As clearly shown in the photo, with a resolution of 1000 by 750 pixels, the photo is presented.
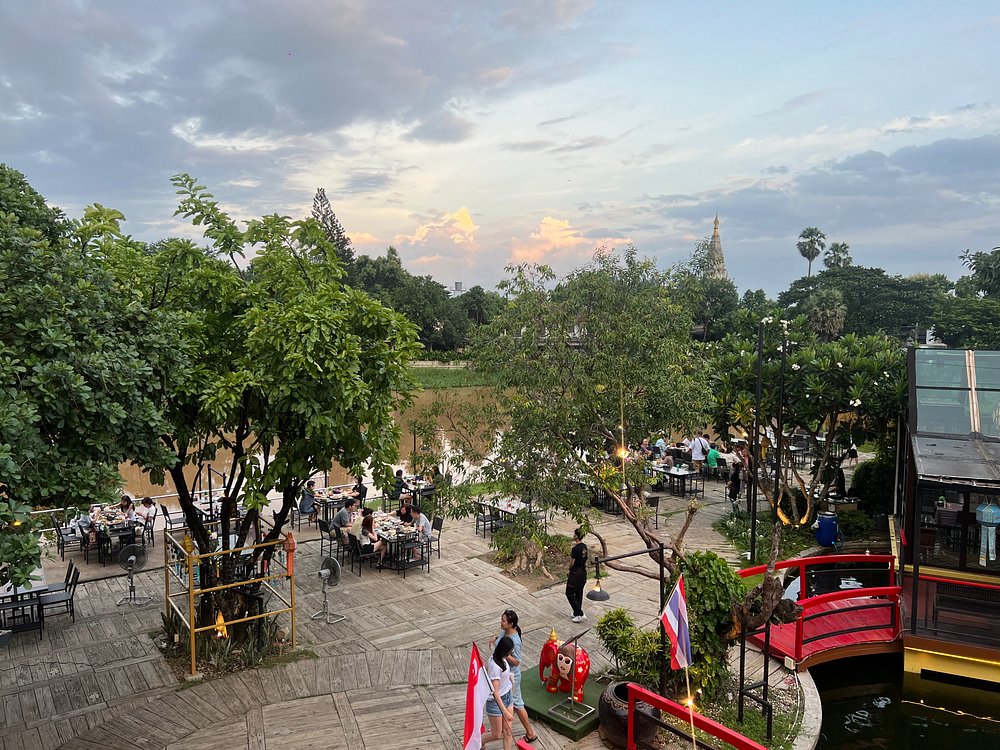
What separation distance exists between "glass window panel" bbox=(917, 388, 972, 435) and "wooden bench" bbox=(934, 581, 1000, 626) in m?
2.67

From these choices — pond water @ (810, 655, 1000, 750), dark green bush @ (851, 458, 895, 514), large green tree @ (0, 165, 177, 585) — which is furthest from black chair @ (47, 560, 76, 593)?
dark green bush @ (851, 458, 895, 514)

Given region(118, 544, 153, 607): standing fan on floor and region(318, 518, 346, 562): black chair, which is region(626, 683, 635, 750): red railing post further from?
region(118, 544, 153, 607): standing fan on floor

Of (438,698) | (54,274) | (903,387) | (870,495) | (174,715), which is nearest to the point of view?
(54,274)

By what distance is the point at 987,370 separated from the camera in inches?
484

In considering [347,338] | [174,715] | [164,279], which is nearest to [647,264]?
[347,338]

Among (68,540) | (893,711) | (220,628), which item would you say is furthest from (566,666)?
(68,540)

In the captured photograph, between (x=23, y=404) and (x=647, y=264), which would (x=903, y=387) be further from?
(x=23, y=404)

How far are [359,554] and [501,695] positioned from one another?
6720mm

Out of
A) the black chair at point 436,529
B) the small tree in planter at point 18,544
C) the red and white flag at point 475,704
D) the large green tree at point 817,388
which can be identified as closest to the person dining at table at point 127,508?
the black chair at point 436,529

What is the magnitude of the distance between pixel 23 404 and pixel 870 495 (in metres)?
17.8

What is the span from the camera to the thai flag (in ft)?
23.4

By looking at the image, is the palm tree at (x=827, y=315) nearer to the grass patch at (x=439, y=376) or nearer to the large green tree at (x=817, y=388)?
the grass patch at (x=439, y=376)

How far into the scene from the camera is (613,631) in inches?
337

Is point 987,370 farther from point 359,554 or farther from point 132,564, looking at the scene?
point 132,564
